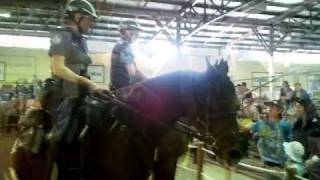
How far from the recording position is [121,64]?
4.23 m

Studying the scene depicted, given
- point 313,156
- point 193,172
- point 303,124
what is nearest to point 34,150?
point 193,172

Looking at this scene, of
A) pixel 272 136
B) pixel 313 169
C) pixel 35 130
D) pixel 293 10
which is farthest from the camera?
pixel 293 10

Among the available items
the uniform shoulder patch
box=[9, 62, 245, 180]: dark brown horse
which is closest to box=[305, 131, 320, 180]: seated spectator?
box=[9, 62, 245, 180]: dark brown horse

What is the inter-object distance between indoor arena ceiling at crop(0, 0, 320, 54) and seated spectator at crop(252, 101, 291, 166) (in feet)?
23.4

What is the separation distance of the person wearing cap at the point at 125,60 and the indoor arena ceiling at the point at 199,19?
1022 cm

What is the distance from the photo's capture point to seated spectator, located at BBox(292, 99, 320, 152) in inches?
303

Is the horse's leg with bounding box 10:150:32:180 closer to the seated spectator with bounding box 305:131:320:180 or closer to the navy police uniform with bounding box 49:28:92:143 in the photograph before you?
the navy police uniform with bounding box 49:28:92:143

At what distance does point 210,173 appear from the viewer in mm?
8875

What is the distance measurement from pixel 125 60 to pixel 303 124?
4.64 m

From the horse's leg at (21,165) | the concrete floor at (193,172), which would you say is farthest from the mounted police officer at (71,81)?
the concrete floor at (193,172)

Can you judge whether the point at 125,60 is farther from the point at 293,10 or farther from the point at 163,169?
the point at 293,10

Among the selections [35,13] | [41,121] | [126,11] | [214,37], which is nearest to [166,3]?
[126,11]

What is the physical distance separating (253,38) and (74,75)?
20838 mm

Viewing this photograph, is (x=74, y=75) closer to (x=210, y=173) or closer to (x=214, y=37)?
(x=210, y=173)
